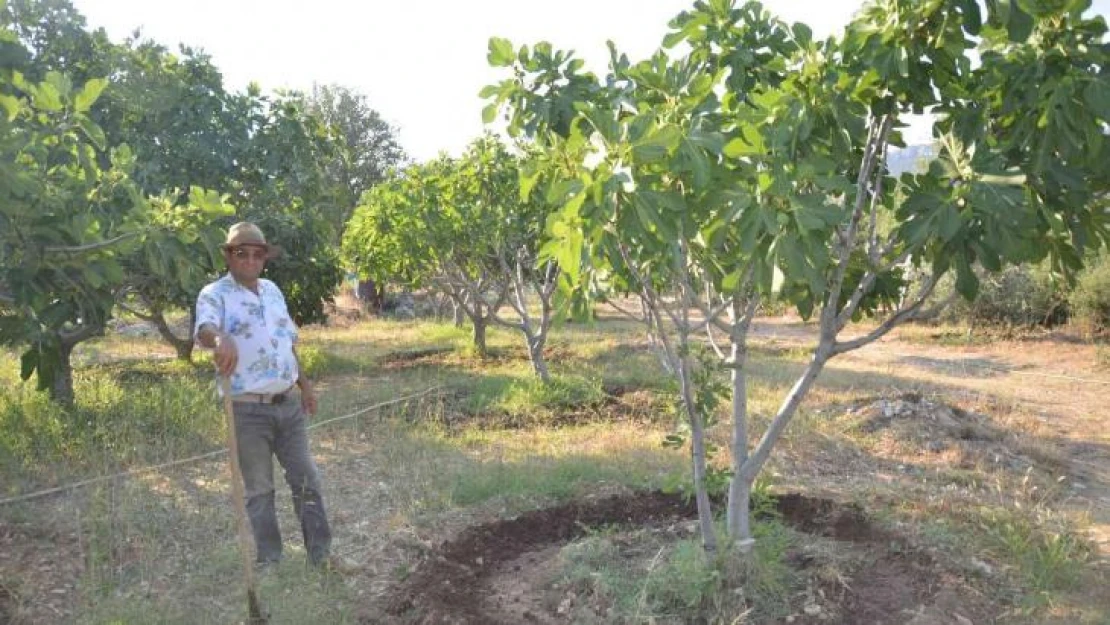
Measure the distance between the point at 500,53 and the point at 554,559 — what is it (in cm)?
250

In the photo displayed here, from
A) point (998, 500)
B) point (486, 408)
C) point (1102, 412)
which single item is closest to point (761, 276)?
point (998, 500)

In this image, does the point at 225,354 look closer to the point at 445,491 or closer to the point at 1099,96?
the point at 445,491

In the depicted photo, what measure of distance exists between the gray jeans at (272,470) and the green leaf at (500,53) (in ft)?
6.39

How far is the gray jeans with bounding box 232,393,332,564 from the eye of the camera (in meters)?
3.97

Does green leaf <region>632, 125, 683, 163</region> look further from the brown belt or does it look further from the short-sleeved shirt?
the brown belt

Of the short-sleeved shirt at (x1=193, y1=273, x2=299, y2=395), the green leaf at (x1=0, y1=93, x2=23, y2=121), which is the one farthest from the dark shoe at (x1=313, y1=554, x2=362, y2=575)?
the green leaf at (x1=0, y1=93, x2=23, y2=121)

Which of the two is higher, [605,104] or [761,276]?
[605,104]

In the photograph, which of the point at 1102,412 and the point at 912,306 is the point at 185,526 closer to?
the point at 912,306

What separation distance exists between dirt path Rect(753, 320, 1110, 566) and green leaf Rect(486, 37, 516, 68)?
3.89m

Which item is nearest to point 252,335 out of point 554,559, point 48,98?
point 48,98

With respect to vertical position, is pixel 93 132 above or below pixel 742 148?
above

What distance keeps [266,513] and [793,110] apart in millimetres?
3067

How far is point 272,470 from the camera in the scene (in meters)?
4.04

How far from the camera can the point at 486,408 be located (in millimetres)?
8156
